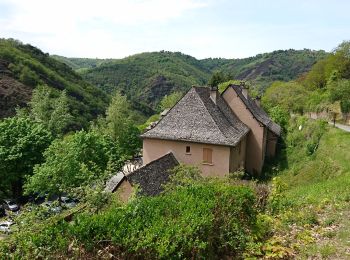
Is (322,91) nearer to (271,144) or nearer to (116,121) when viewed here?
(271,144)

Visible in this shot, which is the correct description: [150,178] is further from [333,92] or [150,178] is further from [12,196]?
[333,92]

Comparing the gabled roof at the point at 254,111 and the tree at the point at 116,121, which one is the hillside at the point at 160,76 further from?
the gabled roof at the point at 254,111

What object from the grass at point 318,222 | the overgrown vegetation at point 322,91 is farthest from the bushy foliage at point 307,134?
the grass at point 318,222

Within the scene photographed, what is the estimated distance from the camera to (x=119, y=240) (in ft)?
20.7

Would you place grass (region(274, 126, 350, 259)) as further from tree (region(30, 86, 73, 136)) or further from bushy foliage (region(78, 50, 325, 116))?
bushy foliage (region(78, 50, 325, 116))

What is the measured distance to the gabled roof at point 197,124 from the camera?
24594 mm

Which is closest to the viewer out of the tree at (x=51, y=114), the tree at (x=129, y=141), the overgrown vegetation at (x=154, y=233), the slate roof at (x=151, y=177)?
the overgrown vegetation at (x=154, y=233)

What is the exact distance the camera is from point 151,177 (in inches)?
792

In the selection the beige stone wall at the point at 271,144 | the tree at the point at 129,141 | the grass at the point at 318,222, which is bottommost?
the tree at the point at 129,141

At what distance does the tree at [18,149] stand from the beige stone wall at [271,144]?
2260 centimetres

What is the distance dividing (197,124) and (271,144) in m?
14.6

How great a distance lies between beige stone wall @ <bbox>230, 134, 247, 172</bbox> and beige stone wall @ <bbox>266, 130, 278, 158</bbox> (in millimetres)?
7499

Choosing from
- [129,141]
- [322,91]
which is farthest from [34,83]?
[322,91]

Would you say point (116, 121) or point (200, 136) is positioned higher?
point (200, 136)
